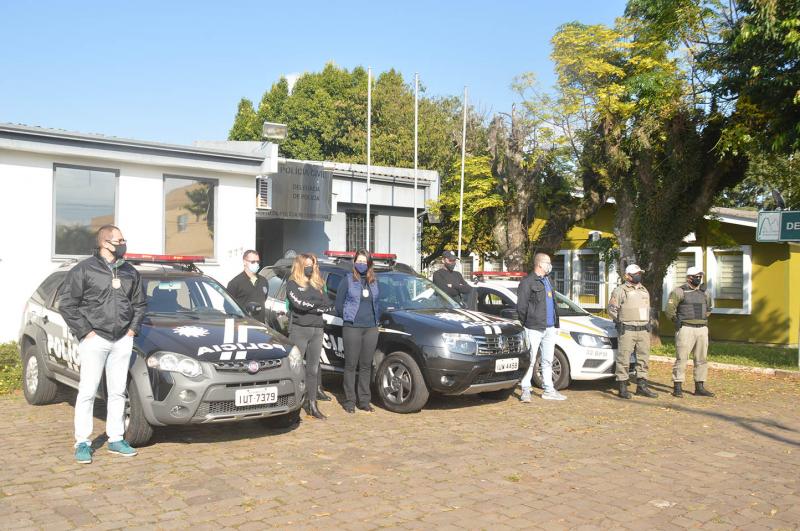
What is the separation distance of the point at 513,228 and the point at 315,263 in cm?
1419

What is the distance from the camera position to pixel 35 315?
9281mm

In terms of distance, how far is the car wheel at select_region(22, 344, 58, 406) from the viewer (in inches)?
362

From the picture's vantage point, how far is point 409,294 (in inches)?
415

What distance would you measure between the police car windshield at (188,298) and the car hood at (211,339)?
306mm

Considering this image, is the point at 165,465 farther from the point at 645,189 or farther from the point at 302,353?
the point at 645,189

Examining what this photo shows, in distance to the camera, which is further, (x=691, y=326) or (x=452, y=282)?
(x=452, y=282)

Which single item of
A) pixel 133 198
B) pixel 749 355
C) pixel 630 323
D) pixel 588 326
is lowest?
pixel 749 355

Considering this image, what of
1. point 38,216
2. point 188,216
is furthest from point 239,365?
point 188,216

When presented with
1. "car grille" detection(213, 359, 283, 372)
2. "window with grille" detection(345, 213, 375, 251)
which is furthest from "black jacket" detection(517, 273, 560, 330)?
"window with grille" detection(345, 213, 375, 251)

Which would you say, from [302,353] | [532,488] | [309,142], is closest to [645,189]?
[302,353]

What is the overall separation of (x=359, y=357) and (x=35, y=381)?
12.9 ft

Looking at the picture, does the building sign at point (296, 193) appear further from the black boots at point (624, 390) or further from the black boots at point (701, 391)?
the black boots at point (701, 391)

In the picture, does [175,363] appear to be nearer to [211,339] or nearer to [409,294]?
[211,339]

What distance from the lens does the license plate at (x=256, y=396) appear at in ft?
23.8
